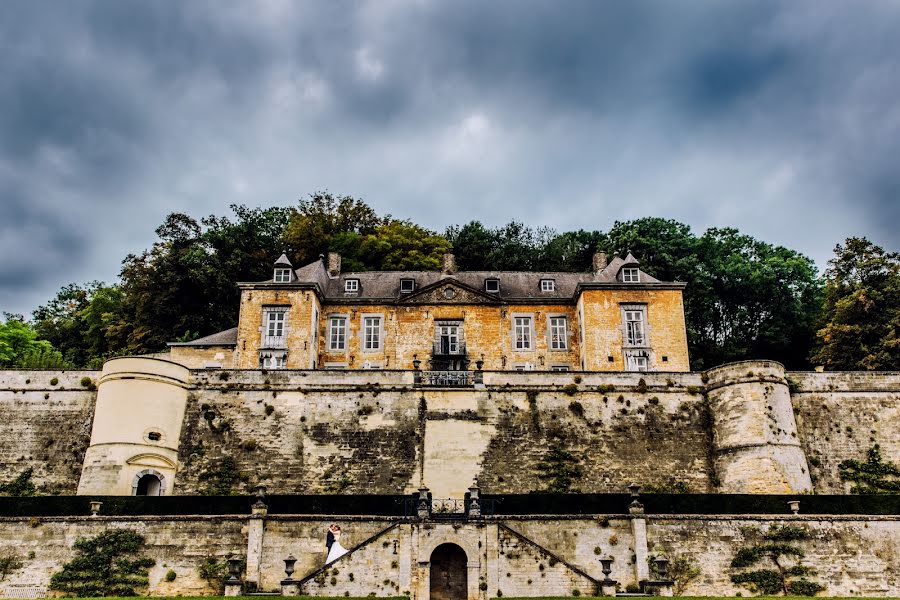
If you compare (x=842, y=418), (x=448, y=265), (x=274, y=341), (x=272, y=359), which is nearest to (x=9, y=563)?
(x=272, y=359)

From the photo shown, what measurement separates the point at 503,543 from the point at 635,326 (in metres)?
17.1

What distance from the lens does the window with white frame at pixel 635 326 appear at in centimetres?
3628

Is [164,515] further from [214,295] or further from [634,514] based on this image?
[214,295]

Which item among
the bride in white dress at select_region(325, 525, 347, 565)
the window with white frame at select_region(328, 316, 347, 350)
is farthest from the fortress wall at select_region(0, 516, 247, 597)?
the window with white frame at select_region(328, 316, 347, 350)

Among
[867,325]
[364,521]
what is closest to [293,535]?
[364,521]

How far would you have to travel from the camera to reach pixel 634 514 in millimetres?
23031

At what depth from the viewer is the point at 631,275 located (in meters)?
37.9

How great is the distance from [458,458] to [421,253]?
68.6ft

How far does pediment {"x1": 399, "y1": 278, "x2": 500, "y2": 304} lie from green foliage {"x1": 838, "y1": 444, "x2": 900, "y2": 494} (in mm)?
16649

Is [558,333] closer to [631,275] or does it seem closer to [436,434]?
[631,275]

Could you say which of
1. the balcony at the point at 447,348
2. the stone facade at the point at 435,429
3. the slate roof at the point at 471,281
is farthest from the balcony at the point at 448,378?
the slate roof at the point at 471,281

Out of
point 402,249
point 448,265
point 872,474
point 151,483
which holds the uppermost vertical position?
point 402,249

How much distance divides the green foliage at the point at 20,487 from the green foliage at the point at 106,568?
6475 mm

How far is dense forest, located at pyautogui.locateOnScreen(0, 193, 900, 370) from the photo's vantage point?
43656 millimetres
